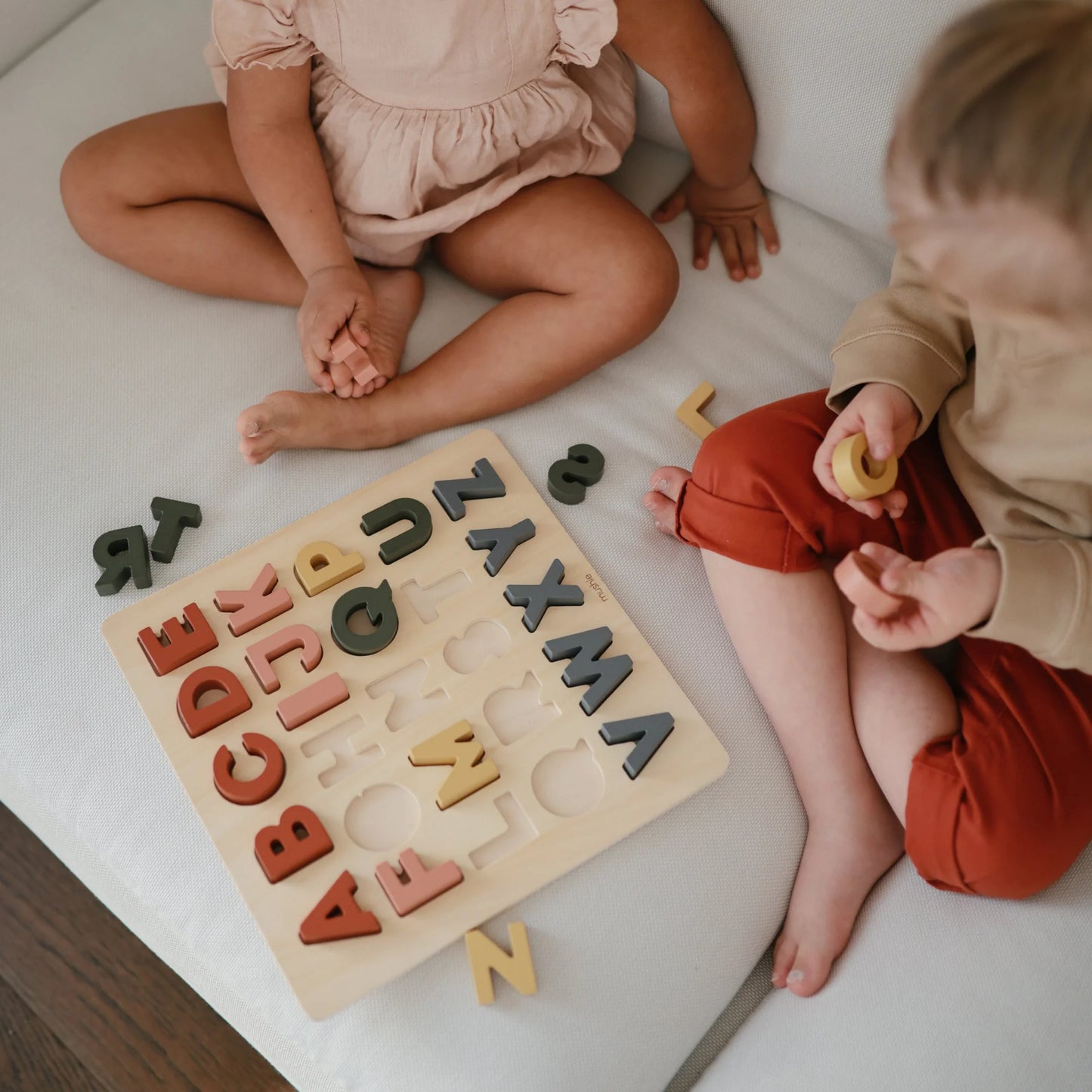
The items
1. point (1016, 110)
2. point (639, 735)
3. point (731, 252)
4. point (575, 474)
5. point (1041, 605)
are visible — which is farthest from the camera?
point (731, 252)

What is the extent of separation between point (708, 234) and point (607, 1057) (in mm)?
648

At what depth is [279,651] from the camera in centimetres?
69

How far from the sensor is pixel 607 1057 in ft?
1.94

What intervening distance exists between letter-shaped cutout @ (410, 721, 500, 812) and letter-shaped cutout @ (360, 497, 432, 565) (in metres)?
0.14

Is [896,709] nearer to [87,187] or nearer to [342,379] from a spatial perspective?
[342,379]

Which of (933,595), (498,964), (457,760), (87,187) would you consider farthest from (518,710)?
(87,187)

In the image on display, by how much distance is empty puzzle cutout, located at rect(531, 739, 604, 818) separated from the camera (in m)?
0.64

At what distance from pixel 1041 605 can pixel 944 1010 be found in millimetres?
239

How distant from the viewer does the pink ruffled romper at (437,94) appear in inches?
29.8

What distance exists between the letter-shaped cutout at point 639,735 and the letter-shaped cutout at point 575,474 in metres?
0.18

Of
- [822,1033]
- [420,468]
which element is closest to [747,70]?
[420,468]

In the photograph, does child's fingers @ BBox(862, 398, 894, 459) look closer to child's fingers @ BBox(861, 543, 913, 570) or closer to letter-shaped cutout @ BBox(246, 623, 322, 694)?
child's fingers @ BBox(861, 543, 913, 570)

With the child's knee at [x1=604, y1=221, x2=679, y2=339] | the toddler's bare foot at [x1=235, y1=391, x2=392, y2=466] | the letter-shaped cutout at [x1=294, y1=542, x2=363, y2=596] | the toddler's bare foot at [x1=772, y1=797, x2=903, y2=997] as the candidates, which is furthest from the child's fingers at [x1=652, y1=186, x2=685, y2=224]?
the toddler's bare foot at [x1=772, y1=797, x2=903, y2=997]

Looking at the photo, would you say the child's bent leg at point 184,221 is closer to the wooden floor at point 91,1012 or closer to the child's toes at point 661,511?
the child's toes at point 661,511
